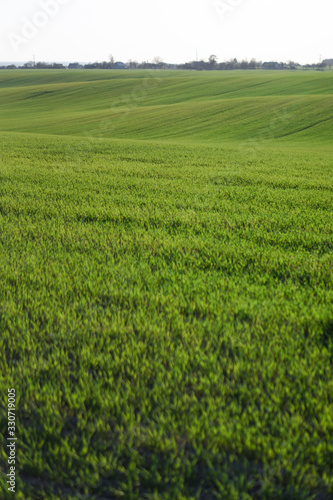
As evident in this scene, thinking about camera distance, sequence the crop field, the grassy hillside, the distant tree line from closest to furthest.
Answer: the crop field
the grassy hillside
the distant tree line

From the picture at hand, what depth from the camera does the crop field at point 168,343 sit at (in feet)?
7.27

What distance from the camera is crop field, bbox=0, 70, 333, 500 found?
2217 mm

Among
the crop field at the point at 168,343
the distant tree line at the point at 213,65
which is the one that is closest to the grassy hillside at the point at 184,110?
the crop field at the point at 168,343

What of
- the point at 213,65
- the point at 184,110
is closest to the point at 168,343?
the point at 184,110

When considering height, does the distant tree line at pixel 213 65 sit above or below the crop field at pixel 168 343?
above

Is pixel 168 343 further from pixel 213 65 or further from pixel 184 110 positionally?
pixel 213 65

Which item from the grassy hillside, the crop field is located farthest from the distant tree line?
the crop field

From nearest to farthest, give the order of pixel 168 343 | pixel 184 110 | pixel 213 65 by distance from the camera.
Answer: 1. pixel 168 343
2. pixel 184 110
3. pixel 213 65

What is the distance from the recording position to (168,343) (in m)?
3.29

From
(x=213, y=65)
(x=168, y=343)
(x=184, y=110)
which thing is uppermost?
(x=213, y=65)

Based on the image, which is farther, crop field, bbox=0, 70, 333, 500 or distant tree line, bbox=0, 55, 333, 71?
distant tree line, bbox=0, 55, 333, 71

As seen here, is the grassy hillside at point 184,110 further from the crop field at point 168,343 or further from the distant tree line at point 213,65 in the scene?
the distant tree line at point 213,65

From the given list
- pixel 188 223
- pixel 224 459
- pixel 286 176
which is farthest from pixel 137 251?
pixel 286 176

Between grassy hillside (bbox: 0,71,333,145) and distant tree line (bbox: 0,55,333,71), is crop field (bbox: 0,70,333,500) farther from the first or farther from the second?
distant tree line (bbox: 0,55,333,71)
